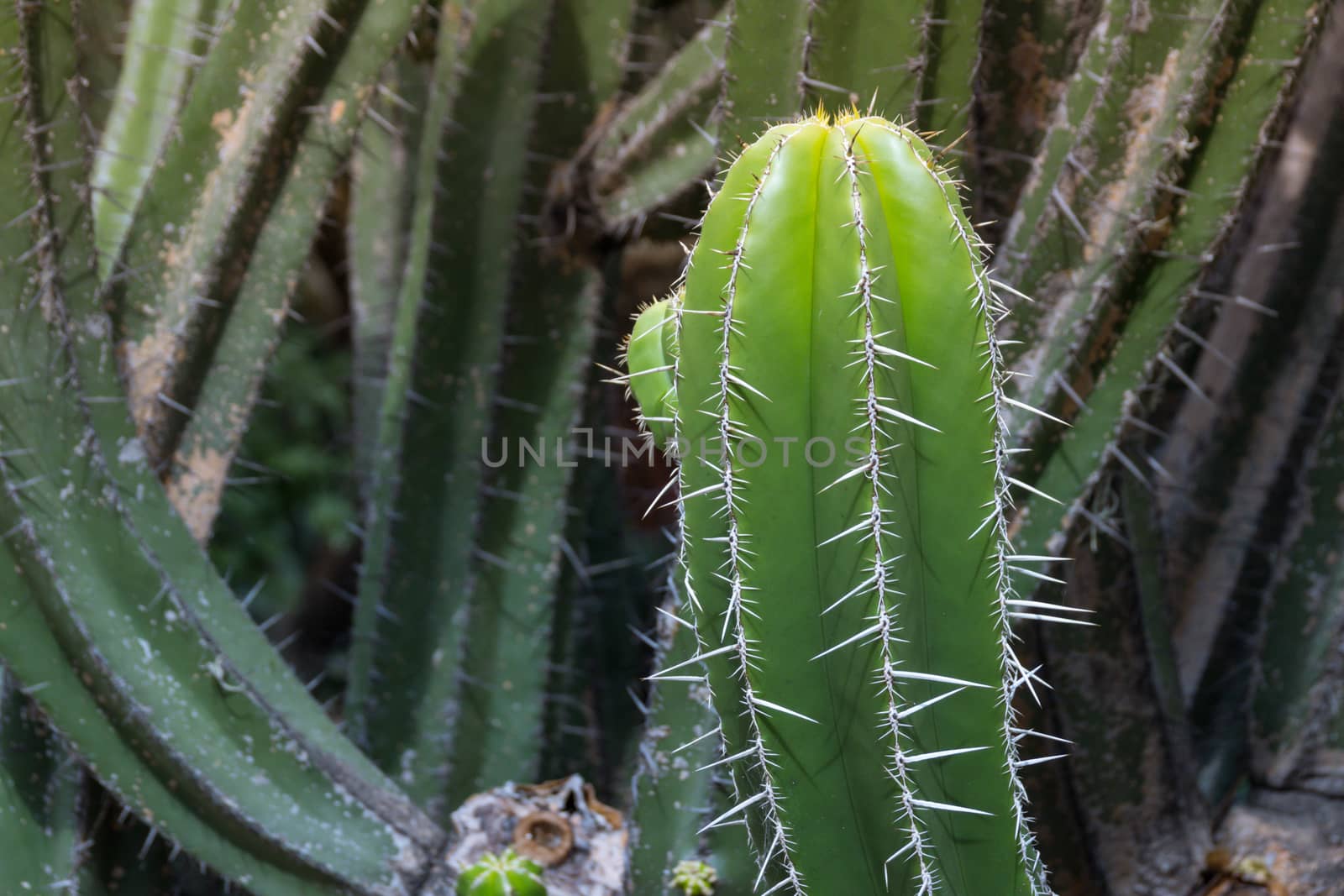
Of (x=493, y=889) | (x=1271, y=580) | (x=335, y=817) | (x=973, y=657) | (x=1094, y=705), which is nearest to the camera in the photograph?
(x=973, y=657)

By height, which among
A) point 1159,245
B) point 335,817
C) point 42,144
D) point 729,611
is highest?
point 1159,245

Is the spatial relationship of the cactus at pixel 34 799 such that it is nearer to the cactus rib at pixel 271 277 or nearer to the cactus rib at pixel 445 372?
the cactus rib at pixel 271 277

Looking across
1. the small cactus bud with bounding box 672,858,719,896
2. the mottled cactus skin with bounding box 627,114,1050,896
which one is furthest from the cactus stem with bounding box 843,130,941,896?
the small cactus bud with bounding box 672,858,719,896

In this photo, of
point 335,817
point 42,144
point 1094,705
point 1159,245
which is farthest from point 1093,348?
point 42,144

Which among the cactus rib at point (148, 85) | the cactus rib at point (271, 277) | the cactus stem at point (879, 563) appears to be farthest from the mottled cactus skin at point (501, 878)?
the cactus rib at point (148, 85)

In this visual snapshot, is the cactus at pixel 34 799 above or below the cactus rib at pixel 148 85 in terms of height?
below

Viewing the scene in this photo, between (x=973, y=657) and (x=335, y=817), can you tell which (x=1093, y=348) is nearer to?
(x=973, y=657)
